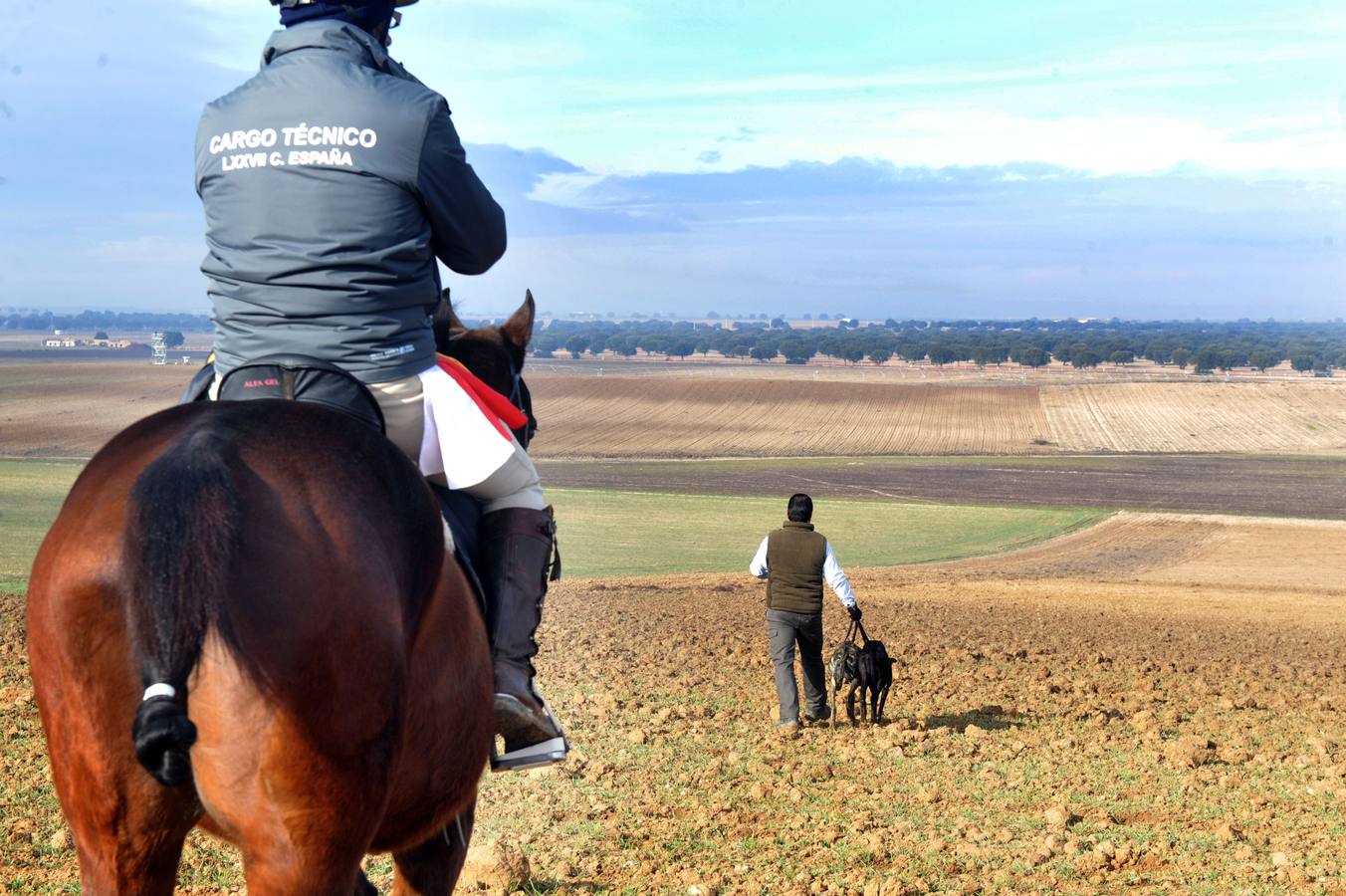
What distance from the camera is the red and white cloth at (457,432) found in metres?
3.44

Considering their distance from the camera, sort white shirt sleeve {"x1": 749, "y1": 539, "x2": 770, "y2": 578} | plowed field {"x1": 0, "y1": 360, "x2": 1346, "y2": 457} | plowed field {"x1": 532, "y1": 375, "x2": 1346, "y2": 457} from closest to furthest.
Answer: white shirt sleeve {"x1": 749, "y1": 539, "x2": 770, "y2": 578}
plowed field {"x1": 0, "y1": 360, "x2": 1346, "y2": 457}
plowed field {"x1": 532, "y1": 375, "x2": 1346, "y2": 457}

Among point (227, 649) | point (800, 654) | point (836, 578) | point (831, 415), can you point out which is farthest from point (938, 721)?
point (831, 415)

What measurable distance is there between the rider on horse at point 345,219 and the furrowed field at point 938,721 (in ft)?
11.8

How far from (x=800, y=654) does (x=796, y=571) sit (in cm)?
75

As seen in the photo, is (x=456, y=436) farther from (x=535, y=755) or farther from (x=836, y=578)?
(x=836, y=578)

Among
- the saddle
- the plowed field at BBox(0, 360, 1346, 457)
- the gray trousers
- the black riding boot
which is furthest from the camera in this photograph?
the plowed field at BBox(0, 360, 1346, 457)

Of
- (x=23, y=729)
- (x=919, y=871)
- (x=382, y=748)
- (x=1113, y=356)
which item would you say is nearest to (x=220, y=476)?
(x=382, y=748)

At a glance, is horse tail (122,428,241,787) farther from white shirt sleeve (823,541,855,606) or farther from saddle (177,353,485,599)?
white shirt sleeve (823,541,855,606)

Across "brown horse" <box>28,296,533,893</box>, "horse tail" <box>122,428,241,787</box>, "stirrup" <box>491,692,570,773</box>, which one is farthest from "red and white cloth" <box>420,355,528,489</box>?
"horse tail" <box>122,428,241,787</box>

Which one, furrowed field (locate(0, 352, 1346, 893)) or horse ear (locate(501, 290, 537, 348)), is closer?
horse ear (locate(501, 290, 537, 348))

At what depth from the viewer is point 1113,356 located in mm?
166625

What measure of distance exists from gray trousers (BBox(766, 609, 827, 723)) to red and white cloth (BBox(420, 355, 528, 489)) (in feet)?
27.0

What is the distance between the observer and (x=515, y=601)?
3.67m

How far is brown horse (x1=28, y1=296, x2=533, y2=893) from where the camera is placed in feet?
7.65
